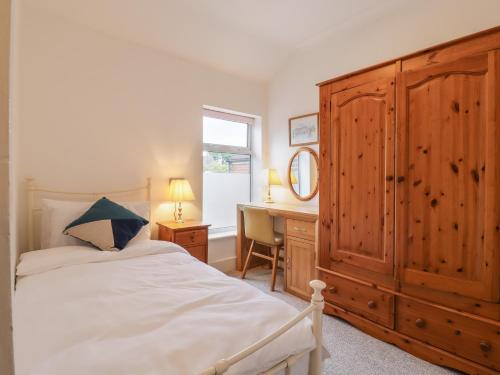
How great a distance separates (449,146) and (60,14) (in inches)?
128

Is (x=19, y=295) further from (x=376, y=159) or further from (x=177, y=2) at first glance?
(x=177, y=2)

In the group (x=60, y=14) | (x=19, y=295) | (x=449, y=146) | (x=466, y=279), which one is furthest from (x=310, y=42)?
(x=19, y=295)

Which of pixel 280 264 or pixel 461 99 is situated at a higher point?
pixel 461 99

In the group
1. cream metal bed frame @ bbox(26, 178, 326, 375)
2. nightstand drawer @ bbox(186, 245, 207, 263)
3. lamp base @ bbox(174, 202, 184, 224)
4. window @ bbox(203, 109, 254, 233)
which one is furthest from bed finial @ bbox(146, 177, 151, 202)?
cream metal bed frame @ bbox(26, 178, 326, 375)

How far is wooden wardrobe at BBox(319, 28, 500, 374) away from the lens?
5.22ft

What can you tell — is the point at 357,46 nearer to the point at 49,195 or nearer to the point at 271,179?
the point at 271,179

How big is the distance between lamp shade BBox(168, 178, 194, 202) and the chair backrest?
2.18 feet

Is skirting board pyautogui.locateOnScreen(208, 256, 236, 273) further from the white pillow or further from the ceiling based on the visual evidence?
the ceiling

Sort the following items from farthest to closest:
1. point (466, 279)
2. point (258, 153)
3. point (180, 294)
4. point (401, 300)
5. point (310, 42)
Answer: point (258, 153) < point (310, 42) < point (401, 300) < point (466, 279) < point (180, 294)

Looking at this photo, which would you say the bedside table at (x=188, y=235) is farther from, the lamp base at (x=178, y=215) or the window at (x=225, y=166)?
the window at (x=225, y=166)

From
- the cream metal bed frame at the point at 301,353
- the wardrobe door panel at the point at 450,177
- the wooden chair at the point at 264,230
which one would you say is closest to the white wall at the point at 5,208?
the cream metal bed frame at the point at 301,353

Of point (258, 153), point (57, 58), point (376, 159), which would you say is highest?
point (57, 58)

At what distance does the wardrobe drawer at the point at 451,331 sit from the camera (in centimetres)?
158

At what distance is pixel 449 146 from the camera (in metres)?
1.71
